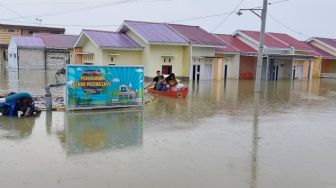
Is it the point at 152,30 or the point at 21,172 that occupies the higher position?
the point at 152,30

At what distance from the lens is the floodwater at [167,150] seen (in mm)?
6410

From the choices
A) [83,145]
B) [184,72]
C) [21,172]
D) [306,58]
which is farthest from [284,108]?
[306,58]

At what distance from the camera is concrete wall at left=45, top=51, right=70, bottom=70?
4578 cm

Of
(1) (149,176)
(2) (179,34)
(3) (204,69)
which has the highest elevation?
(2) (179,34)

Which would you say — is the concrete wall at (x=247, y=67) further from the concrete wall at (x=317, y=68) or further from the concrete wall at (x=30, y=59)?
the concrete wall at (x=30, y=59)

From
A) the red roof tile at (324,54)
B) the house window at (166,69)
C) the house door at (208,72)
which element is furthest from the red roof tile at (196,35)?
the red roof tile at (324,54)

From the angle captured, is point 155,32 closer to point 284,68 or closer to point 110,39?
point 110,39

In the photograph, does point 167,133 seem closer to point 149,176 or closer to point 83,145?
point 83,145

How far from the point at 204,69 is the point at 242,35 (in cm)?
1036

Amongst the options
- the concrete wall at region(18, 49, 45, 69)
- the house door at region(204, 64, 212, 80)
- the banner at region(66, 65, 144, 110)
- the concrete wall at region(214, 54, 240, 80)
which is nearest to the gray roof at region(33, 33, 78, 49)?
the concrete wall at region(18, 49, 45, 69)

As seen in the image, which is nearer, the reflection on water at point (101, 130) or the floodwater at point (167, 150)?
the floodwater at point (167, 150)

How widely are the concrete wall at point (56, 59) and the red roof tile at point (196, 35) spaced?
54.0ft

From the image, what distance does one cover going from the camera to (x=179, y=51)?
34.3 metres

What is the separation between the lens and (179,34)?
1350 inches
